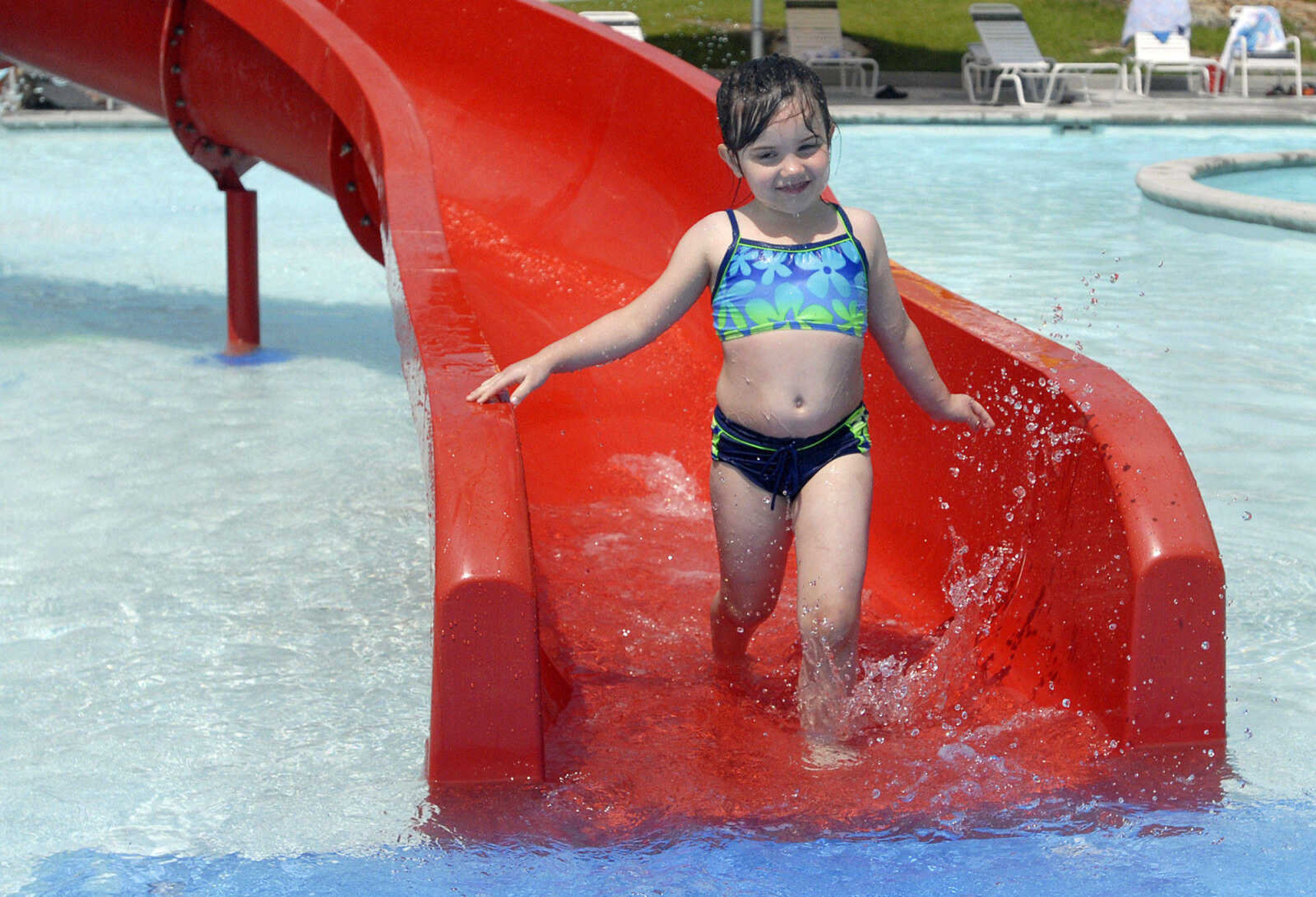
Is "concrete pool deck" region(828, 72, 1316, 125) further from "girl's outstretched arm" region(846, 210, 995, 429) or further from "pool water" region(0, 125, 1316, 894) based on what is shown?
"girl's outstretched arm" region(846, 210, 995, 429)

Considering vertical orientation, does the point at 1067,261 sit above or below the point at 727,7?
below

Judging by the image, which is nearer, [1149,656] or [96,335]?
[1149,656]

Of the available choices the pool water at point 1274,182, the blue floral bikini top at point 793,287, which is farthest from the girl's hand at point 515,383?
the pool water at point 1274,182

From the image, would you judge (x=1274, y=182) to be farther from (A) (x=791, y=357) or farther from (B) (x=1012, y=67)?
(A) (x=791, y=357)

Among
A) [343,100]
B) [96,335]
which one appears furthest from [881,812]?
[96,335]

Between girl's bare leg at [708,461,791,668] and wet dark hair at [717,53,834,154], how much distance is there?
1.82ft

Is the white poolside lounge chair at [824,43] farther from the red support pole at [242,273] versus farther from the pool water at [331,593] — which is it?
the red support pole at [242,273]

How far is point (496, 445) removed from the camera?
236cm

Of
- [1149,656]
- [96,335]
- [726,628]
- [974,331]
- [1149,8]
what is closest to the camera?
[1149,656]

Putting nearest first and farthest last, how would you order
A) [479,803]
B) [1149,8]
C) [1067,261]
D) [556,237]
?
[479,803] < [556,237] < [1067,261] < [1149,8]

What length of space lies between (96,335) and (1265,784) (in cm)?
519

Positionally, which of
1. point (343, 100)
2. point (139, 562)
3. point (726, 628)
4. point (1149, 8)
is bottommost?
point (139, 562)

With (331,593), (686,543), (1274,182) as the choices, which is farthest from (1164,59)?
(331,593)

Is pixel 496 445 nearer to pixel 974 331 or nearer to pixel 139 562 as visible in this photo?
pixel 974 331
